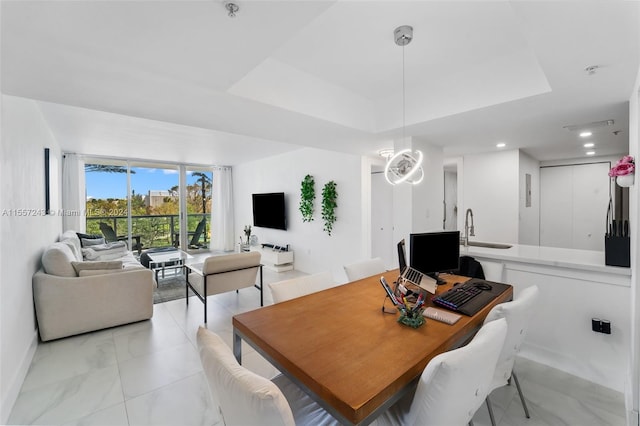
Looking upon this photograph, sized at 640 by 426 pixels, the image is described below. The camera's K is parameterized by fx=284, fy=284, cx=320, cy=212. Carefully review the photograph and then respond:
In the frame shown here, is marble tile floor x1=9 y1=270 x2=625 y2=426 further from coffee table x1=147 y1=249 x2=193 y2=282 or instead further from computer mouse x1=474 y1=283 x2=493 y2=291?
coffee table x1=147 y1=249 x2=193 y2=282

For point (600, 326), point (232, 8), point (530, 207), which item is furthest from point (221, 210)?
point (600, 326)

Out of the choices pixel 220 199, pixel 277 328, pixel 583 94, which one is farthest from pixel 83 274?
pixel 220 199

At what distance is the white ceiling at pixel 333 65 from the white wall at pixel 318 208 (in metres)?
1.37

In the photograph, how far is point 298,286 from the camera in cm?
207

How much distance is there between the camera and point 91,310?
303 centimetres

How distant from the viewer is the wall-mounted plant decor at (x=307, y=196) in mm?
5500

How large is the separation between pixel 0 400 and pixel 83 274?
4.78 feet

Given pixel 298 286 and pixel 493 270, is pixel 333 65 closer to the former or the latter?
pixel 298 286

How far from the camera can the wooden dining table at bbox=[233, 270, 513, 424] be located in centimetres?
99

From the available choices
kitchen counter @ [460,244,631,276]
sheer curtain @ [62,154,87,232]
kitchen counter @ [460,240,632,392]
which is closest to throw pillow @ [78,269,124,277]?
kitchen counter @ [460,244,631,276]

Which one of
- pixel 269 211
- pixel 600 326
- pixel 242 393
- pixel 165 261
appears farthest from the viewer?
pixel 269 211

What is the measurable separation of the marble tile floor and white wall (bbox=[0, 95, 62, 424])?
182 millimetres

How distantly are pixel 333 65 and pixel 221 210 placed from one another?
670 centimetres

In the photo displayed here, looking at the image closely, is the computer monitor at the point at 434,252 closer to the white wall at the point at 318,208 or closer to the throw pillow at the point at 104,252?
the white wall at the point at 318,208
